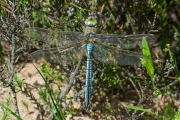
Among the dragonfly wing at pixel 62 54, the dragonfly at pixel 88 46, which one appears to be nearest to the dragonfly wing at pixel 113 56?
the dragonfly at pixel 88 46

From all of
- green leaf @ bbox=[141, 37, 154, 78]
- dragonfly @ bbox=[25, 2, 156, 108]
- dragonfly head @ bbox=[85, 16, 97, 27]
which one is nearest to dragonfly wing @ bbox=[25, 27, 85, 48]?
dragonfly @ bbox=[25, 2, 156, 108]

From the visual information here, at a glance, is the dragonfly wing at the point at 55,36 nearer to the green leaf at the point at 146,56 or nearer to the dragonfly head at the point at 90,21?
the dragonfly head at the point at 90,21

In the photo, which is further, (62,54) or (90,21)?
(62,54)

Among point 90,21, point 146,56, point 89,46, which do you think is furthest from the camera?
point 89,46

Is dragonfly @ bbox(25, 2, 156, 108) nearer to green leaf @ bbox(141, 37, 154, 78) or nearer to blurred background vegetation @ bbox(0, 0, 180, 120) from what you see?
blurred background vegetation @ bbox(0, 0, 180, 120)

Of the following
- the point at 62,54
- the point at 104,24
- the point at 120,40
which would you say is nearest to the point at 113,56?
the point at 120,40

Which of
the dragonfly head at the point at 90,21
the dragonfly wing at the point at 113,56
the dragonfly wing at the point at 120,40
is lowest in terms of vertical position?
the dragonfly wing at the point at 113,56

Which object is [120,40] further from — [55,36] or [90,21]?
[55,36]
